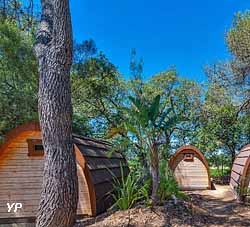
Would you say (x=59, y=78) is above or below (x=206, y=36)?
below

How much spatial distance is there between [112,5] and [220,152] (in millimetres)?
7966

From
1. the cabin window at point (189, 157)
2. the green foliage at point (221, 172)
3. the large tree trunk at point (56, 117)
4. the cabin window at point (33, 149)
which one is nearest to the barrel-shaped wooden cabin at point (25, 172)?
the cabin window at point (33, 149)

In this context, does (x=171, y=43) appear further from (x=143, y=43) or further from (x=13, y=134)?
(x=13, y=134)

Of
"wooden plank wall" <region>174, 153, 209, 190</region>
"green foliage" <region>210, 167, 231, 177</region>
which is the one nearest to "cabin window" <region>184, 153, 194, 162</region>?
"wooden plank wall" <region>174, 153, 209, 190</region>

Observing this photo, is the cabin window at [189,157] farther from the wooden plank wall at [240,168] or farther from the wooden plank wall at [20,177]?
the wooden plank wall at [20,177]

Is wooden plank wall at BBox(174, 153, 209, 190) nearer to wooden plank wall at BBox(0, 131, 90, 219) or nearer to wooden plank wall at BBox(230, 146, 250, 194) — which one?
wooden plank wall at BBox(230, 146, 250, 194)

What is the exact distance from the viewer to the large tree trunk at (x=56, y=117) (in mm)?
4035

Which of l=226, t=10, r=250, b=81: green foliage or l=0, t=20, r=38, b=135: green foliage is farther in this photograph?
l=226, t=10, r=250, b=81: green foliage

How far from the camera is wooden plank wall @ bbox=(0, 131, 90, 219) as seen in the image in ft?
20.2

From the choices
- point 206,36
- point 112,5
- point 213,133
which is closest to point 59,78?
point 112,5

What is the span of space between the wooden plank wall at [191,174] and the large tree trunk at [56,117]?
7718 millimetres

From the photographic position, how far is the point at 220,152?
525 inches

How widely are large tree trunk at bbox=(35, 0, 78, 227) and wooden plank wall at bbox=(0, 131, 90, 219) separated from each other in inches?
88.1

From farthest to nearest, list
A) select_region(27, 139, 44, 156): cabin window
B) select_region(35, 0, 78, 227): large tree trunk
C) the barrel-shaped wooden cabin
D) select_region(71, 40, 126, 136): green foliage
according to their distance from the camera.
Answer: select_region(71, 40, 126, 136): green foliage
select_region(27, 139, 44, 156): cabin window
the barrel-shaped wooden cabin
select_region(35, 0, 78, 227): large tree trunk
